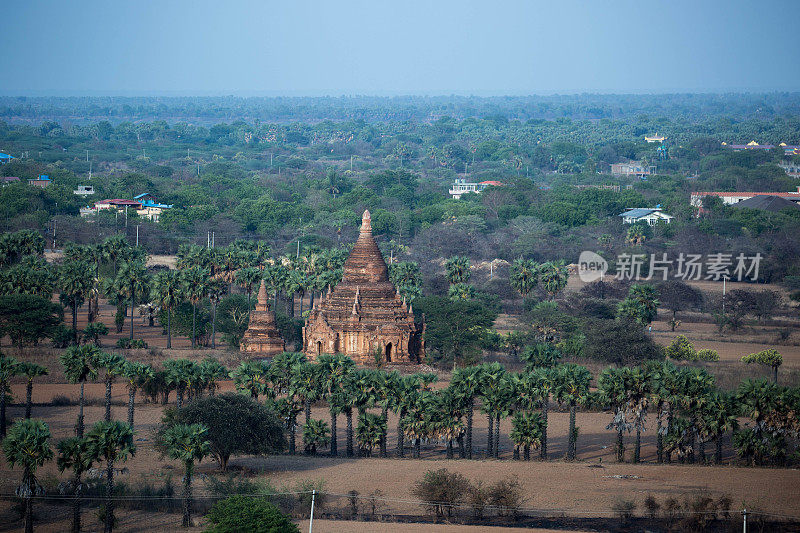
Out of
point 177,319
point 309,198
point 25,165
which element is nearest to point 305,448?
point 177,319

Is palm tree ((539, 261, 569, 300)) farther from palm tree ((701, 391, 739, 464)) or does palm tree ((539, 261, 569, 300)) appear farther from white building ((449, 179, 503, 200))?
white building ((449, 179, 503, 200))

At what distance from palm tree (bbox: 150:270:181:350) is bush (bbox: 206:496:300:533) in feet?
122

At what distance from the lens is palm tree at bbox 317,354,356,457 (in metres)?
45.3

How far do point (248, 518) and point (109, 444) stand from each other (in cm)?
515

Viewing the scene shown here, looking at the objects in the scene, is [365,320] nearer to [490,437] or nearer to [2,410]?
[490,437]

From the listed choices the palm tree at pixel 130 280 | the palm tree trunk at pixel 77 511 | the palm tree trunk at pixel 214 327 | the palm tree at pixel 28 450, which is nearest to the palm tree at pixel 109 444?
the palm tree trunk at pixel 77 511

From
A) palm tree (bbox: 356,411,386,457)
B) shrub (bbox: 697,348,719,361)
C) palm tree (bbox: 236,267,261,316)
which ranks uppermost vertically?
palm tree (bbox: 236,267,261,316)

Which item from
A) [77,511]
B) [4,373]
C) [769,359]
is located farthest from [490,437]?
[769,359]

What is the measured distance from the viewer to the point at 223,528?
31812 mm

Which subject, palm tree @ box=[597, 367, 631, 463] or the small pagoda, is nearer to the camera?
palm tree @ box=[597, 367, 631, 463]

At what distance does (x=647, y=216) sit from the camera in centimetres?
14250

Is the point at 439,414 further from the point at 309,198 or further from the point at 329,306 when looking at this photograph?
the point at 309,198

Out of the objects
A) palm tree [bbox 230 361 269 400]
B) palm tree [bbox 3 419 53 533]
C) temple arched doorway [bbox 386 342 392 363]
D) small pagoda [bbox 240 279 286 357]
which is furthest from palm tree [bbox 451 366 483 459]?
small pagoda [bbox 240 279 286 357]

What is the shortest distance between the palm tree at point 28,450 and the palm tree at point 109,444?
134cm
